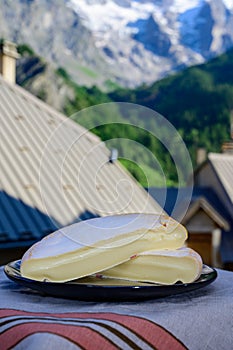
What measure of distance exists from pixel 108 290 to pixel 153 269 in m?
0.15

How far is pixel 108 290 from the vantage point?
4.23 feet

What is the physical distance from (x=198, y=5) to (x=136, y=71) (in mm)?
24212

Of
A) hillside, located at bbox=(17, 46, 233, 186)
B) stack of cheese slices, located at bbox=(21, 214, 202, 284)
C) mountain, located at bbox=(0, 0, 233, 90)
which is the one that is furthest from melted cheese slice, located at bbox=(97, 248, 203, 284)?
mountain, located at bbox=(0, 0, 233, 90)

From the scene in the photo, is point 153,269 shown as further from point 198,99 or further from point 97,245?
point 198,99

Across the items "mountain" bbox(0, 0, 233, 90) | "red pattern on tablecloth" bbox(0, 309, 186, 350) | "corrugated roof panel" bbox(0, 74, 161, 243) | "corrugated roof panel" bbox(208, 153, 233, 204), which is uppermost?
"red pattern on tablecloth" bbox(0, 309, 186, 350)

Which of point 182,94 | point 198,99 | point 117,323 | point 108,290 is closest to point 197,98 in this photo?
point 198,99

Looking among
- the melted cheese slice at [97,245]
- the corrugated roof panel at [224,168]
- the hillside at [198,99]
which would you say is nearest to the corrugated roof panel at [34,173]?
the melted cheese slice at [97,245]

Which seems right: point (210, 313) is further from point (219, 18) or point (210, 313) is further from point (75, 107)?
point (219, 18)

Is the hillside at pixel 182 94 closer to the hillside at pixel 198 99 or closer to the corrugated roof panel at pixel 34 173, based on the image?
the hillside at pixel 198 99

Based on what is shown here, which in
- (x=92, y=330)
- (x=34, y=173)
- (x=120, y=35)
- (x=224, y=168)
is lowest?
(x=120, y=35)

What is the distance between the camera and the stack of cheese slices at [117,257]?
4.51 feet

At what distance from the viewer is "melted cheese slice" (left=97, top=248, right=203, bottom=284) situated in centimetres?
139

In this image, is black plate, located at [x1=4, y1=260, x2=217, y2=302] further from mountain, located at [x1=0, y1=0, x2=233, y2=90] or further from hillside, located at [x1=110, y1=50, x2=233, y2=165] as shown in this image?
mountain, located at [x1=0, y1=0, x2=233, y2=90]

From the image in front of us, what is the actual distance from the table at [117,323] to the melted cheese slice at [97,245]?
70mm
